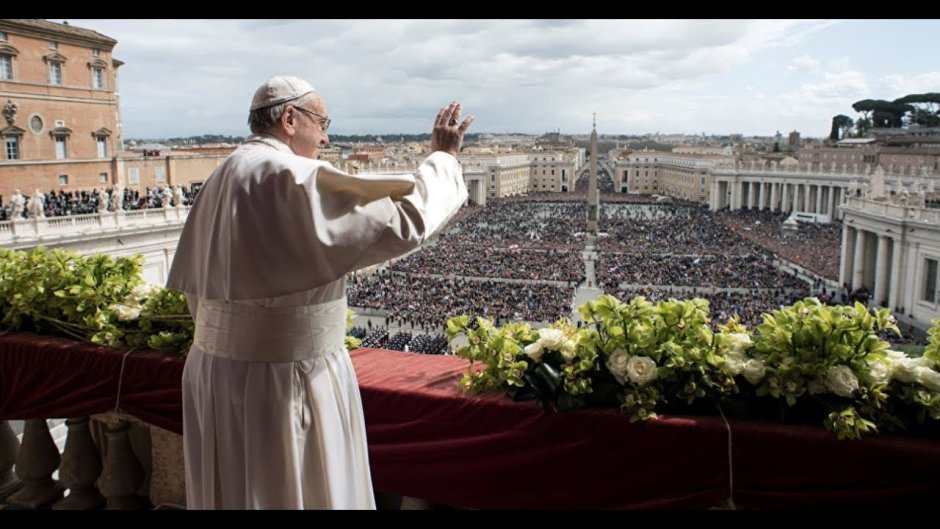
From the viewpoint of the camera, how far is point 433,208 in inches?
86.4

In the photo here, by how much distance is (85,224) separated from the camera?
19281 mm

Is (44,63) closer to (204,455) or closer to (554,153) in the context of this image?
(204,455)

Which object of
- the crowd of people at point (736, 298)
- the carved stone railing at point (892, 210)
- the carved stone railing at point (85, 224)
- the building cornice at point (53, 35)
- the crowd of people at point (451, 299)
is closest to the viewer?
the carved stone railing at point (85, 224)

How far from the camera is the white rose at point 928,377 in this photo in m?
2.41

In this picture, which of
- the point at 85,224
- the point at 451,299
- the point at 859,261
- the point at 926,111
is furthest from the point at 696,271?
the point at 926,111

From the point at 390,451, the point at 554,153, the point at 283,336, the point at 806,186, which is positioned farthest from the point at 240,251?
the point at 554,153

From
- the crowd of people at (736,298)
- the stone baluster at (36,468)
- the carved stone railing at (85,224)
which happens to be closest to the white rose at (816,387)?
the stone baluster at (36,468)

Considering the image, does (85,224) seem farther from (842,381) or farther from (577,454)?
(842,381)

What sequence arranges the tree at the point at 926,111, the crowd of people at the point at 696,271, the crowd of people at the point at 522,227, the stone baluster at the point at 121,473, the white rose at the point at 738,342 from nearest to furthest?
the white rose at the point at 738,342, the stone baluster at the point at 121,473, the crowd of people at the point at 696,271, the crowd of people at the point at 522,227, the tree at the point at 926,111

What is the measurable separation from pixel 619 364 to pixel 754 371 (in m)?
0.47

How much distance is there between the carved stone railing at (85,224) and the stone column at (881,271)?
28.0 m

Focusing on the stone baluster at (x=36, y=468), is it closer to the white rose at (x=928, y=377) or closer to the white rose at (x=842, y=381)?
the white rose at (x=842, y=381)

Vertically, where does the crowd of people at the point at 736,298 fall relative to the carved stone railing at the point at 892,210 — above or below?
below

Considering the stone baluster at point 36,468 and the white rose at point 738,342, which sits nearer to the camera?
the white rose at point 738,342
